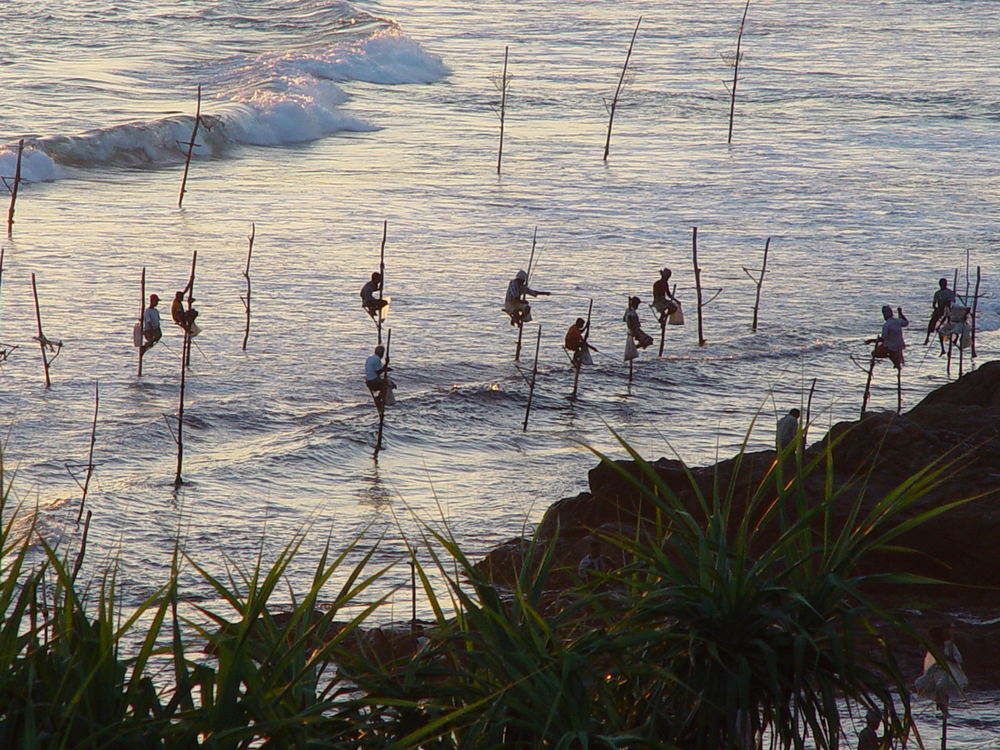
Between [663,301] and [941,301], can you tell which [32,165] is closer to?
[663,301]

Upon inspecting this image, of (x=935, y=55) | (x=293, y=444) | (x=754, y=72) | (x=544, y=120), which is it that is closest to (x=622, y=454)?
(x=293, y=444)

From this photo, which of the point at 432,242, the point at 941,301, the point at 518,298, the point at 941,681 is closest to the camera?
the point at 941,681

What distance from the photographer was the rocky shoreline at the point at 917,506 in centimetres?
1169

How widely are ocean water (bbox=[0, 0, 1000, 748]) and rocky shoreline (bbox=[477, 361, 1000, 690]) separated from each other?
1154 millimetres

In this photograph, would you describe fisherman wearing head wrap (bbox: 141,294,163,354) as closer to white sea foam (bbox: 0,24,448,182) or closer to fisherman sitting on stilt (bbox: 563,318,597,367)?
fisherman sitting on stilt (bbox: 563,318,597,367)

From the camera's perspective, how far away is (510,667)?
6.93 meters

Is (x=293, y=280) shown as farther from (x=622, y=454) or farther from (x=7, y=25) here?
(x=7, y=25)

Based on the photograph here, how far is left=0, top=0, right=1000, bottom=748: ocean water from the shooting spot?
1678 centimetres

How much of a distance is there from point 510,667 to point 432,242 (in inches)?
898

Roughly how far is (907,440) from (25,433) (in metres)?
10.4

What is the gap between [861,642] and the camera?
10734 millimetres

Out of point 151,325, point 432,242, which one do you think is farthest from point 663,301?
point 432,242

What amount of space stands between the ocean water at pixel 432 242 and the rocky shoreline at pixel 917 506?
45.5 inches

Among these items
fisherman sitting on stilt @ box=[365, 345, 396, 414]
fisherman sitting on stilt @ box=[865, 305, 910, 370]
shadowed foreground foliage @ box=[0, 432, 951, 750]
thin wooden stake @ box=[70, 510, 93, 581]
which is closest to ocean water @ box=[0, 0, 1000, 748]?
thin wooden stake @ box=[70, 510, 93, 581]
